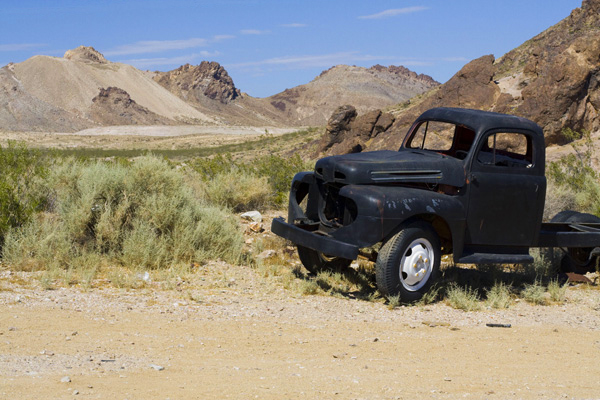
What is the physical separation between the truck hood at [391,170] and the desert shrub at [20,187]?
14.4 feet

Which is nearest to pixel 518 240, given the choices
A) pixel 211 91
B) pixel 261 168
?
pixel 261 168

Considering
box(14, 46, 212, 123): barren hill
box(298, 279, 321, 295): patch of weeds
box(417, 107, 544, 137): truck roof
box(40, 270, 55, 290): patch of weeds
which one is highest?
box(14, 46, 212, 123): barren hill

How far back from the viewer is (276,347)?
562 centimetres

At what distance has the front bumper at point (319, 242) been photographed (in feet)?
22.5

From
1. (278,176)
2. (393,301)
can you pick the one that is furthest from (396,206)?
(278,176)

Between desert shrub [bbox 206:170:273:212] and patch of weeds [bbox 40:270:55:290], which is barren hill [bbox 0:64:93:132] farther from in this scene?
patch of weeds [bbox 40:270:55:290]

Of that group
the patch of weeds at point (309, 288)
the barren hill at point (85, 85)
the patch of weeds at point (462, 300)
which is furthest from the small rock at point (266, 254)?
the barren hill at point (85, 85)

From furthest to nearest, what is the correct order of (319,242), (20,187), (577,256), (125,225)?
(20,187), (577,256), (125,225), (319,242)

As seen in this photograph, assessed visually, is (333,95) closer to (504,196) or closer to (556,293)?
(556,293)

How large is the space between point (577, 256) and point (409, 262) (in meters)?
3.60

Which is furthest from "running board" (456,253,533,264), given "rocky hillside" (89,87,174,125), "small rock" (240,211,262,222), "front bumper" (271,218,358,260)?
"rocky hillside" (89,87,174,125)

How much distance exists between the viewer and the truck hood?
726 centimetres

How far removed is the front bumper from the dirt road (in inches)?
25.7

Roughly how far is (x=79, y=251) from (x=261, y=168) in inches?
290
